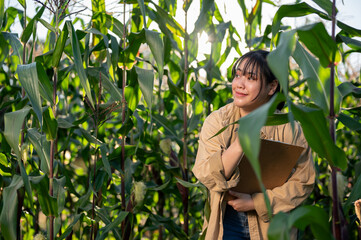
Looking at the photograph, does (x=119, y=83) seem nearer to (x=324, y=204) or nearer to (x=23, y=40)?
(x=23, y=40)

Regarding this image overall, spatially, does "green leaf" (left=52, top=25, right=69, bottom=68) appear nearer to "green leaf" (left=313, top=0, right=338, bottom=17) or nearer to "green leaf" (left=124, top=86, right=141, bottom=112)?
"green leaf" (left=124, top=86, right=141, bottom=112)

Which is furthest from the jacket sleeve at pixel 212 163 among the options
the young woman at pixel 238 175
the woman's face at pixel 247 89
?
the woman's face at pixel 247 89

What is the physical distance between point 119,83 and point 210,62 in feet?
1.55

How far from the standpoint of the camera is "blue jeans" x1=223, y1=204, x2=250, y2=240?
54.3 inches

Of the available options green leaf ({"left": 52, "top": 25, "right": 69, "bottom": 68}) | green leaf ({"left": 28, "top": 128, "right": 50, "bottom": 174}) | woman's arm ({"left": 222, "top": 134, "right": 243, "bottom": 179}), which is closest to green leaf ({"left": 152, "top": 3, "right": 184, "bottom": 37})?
green leaf ({"left": 52, "top": 25, "right": 69, "bottom": 68})

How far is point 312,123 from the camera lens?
3.02ft

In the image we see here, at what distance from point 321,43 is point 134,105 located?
1.00 m

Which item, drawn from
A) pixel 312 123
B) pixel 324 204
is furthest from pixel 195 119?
pixel 312 123

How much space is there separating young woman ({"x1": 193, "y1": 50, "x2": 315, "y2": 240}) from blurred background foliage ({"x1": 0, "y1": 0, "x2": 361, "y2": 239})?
11cm

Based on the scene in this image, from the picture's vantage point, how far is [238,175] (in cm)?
127

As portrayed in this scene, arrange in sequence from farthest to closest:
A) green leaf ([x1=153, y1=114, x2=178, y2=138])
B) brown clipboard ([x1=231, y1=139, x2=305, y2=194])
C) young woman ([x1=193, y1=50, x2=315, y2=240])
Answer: green leaf ([x1=153, y1=114, x2=178, y2=138]), young woman ([x1=193, y1=50, x2=315, y2=240]), brown clipboard ([x1=231, y1=139, x2=305, y2=194])

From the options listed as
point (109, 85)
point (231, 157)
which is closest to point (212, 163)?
point (231, 157)

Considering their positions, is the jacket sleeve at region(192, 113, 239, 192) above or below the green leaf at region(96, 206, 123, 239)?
above

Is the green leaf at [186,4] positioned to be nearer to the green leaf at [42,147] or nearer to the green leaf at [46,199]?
the green leaf at [42,147]
